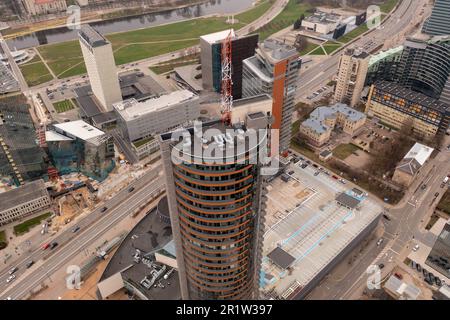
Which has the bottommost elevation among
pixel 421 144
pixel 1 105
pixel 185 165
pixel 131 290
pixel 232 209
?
pixel 131 290

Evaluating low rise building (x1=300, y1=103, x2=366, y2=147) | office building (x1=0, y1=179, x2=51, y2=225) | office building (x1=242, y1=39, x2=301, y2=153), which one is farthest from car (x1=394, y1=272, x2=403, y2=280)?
office building (x1=0, y1=179, x2=51, y2=225)

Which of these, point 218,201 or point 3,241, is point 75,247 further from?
point 218,201

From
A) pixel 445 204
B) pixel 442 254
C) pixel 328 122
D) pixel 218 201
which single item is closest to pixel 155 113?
pixel 328 122

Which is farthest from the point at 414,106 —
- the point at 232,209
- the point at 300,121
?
the point at 232,209

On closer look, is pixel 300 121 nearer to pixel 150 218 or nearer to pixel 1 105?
pixel 150 218

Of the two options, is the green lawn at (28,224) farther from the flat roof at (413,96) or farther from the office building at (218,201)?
the flat roof at (413,96)

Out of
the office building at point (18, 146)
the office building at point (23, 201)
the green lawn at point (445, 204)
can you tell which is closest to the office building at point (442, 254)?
the green lawn at point (445, 204)
